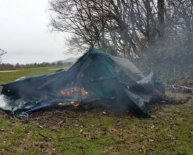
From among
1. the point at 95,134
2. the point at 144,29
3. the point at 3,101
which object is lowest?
the point at 95,134

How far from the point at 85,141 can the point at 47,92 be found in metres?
3.13

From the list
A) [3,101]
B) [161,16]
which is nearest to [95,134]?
[3,101]

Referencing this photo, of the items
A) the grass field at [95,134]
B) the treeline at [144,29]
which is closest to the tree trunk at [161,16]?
the treeline at [144,29]

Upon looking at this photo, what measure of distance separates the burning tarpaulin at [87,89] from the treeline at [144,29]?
7.85 meters

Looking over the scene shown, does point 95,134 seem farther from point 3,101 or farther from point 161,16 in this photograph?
point 161,16

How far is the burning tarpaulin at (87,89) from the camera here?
799 cm

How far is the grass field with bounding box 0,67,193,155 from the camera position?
5.41 metres

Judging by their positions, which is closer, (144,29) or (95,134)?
(95,134)

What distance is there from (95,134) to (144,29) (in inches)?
516

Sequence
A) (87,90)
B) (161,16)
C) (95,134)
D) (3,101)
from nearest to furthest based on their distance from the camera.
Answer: (95,134), (87,90), (3,101), (161,16)

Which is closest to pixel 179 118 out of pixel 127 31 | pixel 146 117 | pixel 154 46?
pixel 146 117

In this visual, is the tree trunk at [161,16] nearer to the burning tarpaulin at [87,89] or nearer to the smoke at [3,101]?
the burning tarpaulin at [87,89]

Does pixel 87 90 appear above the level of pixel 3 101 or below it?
above

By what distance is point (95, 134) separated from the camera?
6172mm
